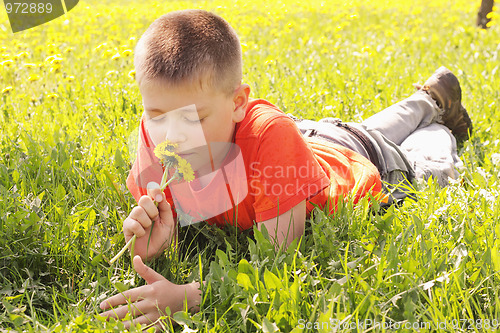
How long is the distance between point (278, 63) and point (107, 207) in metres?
2.88

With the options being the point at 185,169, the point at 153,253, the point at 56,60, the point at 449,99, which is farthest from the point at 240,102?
the point at 56,60

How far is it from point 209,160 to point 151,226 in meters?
0.34

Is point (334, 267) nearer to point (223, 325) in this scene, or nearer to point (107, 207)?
point (223, 325)

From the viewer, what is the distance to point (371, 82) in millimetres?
3973

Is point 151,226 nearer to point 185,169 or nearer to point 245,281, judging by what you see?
point 185,169

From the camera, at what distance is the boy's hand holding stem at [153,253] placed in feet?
5.00

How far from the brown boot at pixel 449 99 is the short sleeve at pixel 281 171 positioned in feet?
5.15

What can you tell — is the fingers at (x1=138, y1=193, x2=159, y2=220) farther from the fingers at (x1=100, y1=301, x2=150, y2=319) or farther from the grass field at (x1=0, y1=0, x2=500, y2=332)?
the fingers at (x1=100, y1=301, x2=150, y2=319)

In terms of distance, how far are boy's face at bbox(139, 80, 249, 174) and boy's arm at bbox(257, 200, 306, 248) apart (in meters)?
0.35

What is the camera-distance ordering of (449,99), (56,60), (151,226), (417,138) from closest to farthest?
(151,226) → (417,138) → (449,99) → (56,60)

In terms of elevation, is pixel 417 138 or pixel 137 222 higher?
pixel 137 222

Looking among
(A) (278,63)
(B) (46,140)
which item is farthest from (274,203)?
(A) (278,63)

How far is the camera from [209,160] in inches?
76.0

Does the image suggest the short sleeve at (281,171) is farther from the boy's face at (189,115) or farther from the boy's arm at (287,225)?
the boy's face at (189,115)
